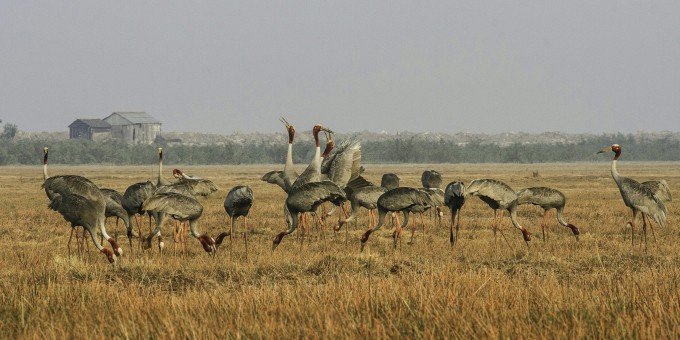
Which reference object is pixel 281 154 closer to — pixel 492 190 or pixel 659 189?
pixel 659 189

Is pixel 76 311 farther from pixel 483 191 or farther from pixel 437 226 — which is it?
pixel 437 226

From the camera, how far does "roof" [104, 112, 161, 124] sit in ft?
484

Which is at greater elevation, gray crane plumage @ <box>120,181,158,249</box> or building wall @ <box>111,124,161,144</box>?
building wall @ <box>111,124,161,144</box>

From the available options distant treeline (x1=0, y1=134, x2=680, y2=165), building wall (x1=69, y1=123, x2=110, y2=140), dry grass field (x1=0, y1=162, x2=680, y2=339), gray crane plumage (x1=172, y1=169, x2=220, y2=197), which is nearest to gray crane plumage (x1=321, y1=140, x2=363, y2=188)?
dry grass field (x1=0, y1=162, x2=680, y2=339)

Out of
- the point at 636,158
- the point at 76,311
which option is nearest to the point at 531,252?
the point at 76,311

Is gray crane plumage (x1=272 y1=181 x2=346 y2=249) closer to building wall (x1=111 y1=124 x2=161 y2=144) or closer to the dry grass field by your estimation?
the dry grass field

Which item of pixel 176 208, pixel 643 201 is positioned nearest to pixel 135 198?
pixel 176 208

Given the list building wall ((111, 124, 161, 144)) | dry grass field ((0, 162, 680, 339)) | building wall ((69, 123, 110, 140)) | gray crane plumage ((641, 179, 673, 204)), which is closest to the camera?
dry grass field ((0, 162, 680, 339))

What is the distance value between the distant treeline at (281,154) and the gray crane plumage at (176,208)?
323 feet

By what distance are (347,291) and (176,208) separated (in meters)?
6.75

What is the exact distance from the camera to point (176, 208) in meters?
15.5

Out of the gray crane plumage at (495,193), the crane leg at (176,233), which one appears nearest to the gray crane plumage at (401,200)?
the gray crane plumage at (495,193)

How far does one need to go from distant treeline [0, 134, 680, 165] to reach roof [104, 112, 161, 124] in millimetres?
18077

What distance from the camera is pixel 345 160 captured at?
61.8ft
